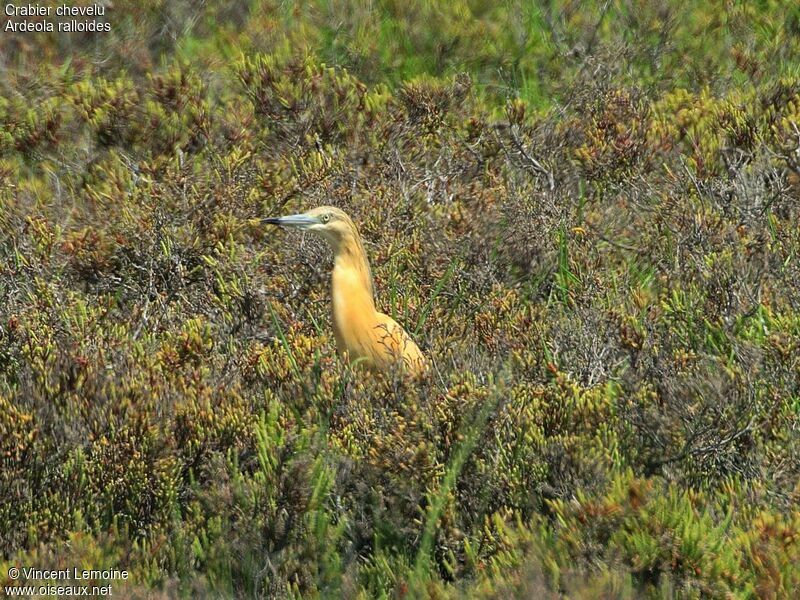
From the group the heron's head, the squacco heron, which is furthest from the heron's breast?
the heron's head

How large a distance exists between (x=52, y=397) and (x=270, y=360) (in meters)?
0.85

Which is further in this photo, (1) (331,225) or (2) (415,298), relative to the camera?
(2) (415,298)

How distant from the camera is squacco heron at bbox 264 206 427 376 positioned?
534 cm

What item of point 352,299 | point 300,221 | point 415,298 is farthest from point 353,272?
point 415,298

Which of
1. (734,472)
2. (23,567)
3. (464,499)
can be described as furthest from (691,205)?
(23,567)

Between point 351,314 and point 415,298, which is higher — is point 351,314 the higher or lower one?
the higher one

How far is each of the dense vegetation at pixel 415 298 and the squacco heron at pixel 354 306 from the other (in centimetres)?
18

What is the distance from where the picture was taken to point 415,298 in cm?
603

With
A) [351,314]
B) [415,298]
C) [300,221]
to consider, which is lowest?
[415,298]

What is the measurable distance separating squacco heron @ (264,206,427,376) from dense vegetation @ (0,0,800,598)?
7.3 inches

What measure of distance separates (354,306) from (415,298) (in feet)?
1.79

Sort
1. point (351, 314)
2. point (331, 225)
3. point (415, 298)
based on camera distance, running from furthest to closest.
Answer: point (415, 298) < point (331, 225) < point (351, 314)

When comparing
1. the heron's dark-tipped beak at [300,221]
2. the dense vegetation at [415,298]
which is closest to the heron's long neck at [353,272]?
the heron's dark-tipped beak at [300,221]

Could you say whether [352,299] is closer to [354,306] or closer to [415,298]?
[354,306]
